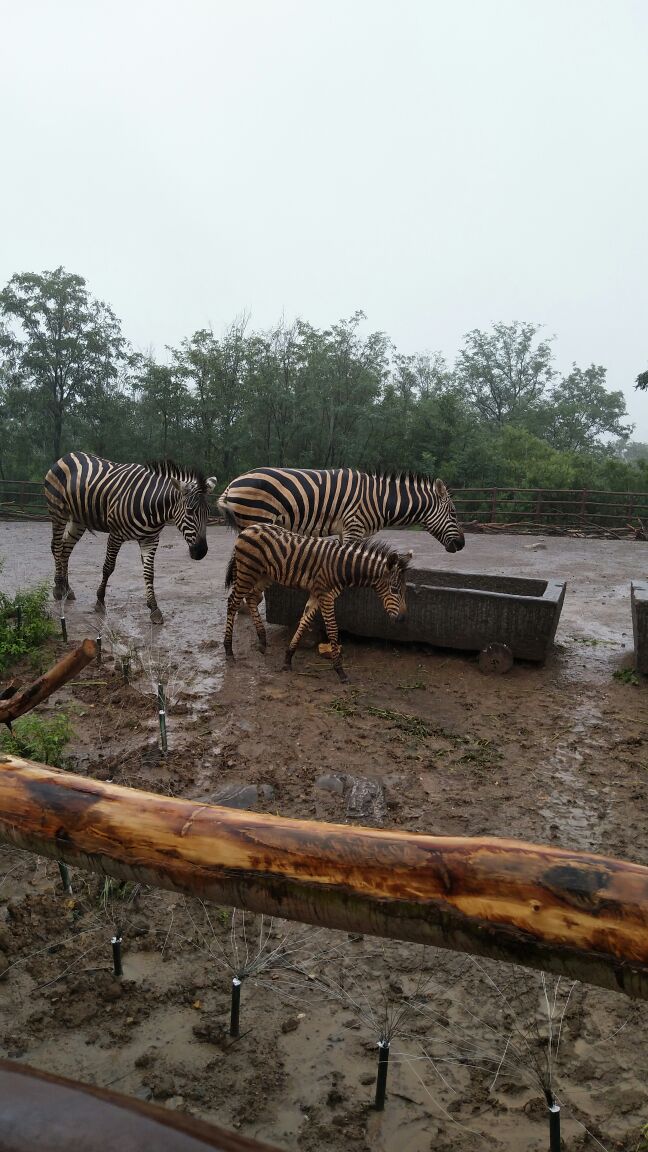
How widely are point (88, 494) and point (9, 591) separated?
73.9 inches

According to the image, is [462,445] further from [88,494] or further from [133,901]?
[133,901]

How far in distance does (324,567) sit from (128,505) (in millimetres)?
2822

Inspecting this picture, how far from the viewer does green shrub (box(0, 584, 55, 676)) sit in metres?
6.03

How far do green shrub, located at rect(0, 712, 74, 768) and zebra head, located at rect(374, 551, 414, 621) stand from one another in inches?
118

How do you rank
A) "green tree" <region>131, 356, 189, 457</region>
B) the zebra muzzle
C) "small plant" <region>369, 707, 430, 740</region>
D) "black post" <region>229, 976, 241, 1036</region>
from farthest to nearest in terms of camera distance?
"green tree" <region>131, 356, 189, 457</region> → the zebra muzzle → "small plant" <region>369, 707, 430, 740</region> → "black post" <region>229, 976, 241, 1036</region>

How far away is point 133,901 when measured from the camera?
117 inches

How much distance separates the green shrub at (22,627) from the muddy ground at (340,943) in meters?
0.70

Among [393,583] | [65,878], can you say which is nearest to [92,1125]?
[65,878]

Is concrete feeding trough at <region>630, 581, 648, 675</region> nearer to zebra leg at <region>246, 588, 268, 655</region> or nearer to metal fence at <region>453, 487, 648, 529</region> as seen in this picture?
zebra leg at <region>246, 588, 268, 655</region>

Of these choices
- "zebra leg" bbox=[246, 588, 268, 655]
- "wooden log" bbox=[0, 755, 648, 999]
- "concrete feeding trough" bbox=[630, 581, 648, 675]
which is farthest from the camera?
"zebra leg" bbox=[246, 588, 268, 655]

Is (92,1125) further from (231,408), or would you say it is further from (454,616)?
(231,408)

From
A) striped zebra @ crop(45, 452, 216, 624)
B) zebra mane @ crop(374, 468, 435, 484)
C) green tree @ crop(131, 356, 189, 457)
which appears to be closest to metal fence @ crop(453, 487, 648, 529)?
green tree @ crop(131, 356, 189, 457)

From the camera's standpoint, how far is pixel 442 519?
27.3 ft

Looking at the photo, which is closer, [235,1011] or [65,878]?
[235,1011]
